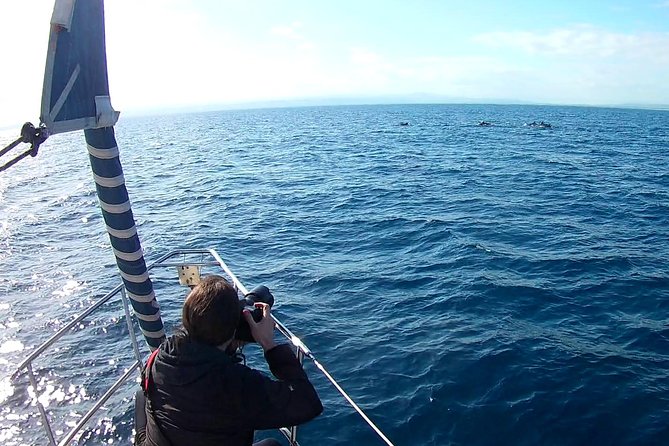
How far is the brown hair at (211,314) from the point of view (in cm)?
307

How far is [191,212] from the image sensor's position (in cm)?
2559

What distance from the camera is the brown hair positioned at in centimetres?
307

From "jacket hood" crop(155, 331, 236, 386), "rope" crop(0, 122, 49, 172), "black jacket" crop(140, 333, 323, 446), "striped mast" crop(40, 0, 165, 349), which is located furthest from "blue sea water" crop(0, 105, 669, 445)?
"jacket hood" crop(155, 331, 236, 386)

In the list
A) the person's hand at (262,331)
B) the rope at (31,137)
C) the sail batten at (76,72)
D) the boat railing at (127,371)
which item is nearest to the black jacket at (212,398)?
the person's hand at (262,331)

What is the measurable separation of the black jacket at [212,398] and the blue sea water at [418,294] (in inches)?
91.4

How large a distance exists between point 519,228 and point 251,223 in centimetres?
1136

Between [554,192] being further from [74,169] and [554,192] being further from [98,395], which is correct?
[74,169]

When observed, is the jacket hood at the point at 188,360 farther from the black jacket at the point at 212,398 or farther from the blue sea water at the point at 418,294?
the blue sea water at the point at 418,294

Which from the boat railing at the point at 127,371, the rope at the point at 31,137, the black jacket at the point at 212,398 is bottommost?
the boat railing at the point at 127,371

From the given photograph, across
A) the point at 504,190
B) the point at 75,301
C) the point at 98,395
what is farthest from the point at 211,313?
the point at 504,190

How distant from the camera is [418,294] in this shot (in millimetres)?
14031

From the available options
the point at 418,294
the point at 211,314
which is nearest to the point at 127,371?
the point at 211,314

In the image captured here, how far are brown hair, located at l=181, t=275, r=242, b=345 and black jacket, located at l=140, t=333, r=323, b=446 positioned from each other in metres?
0.07

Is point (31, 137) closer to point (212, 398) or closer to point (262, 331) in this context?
point (262, 331)
